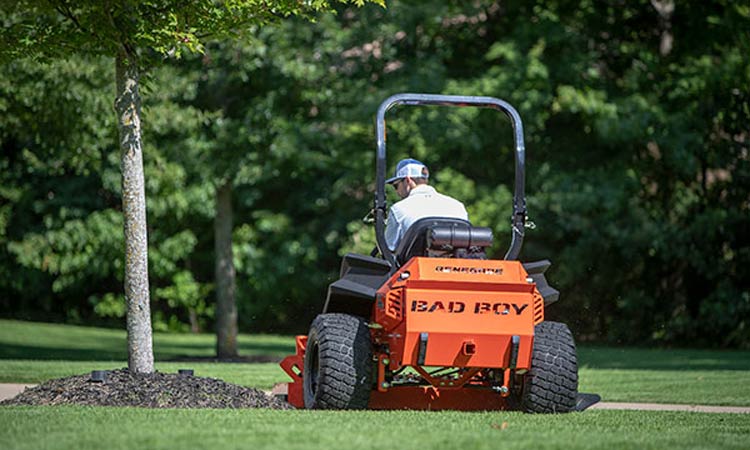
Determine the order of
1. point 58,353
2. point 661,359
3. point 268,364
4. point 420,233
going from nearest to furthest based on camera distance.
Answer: point 420,233 → point 268,364 → point 661,359 → point 58,353

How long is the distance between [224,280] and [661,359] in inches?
261

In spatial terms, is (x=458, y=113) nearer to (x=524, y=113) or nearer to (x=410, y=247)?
(x=524, y=113)

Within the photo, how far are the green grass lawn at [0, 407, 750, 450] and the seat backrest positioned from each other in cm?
121

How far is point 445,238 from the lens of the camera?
8891 mm

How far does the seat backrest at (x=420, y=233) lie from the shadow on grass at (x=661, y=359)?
824cm

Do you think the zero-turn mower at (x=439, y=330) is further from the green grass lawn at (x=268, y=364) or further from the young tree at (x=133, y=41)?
the green grass lawn at (x=268, y=364)

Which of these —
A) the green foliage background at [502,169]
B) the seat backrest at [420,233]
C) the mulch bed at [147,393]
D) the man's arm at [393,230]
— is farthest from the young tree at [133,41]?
the green foliage background at [502,169]

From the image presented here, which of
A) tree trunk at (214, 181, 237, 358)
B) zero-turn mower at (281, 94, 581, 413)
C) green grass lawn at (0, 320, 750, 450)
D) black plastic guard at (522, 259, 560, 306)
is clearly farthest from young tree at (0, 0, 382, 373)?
tree trunk at (214, 181, 237, 358)

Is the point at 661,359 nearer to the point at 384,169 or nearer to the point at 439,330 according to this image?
the point at 384,169

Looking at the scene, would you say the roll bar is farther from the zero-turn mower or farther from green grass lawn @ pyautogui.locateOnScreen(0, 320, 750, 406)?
green grass lawn @ pyautogui.locateOnScreen(0, 320, 750, 406)

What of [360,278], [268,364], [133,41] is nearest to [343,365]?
[360,278]

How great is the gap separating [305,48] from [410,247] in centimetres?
903

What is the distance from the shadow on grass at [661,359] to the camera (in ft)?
56.4

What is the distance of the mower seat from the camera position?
891cm
